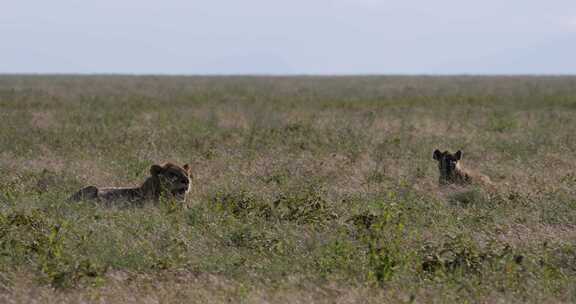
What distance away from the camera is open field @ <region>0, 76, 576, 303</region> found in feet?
24.1

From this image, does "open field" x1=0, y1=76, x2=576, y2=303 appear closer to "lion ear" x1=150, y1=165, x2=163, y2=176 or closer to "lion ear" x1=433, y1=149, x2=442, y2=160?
"lion ear" x1=433, y1=149, x2=442, y2=160

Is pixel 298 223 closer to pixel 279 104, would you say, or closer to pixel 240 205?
pixel 240 205

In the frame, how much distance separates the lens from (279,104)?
3155 cm

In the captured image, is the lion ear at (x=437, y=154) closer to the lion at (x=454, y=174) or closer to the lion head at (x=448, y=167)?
the lion head at (x=448, y=167)

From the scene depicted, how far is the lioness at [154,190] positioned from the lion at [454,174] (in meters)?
3.95

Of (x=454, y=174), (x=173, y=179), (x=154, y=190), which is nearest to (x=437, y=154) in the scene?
(x=454, y=174)

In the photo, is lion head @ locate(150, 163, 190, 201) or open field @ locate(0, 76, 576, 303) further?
lion head @ locate(150, 163, 190, 201)

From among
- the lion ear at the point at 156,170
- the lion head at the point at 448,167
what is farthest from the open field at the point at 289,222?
the lion ear at the point at 156,170

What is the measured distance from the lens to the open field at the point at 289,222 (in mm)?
7348

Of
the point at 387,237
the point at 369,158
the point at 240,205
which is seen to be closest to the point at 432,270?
the point at 387,237

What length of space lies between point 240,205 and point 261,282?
299cm

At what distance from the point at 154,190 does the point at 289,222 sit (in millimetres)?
2086

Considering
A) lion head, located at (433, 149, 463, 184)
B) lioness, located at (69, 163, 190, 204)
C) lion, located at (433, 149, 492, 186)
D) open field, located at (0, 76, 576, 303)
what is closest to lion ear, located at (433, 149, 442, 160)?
lion head, located at (433, 149, 463, 184)

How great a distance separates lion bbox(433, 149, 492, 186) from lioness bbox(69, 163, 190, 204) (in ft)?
13.0
